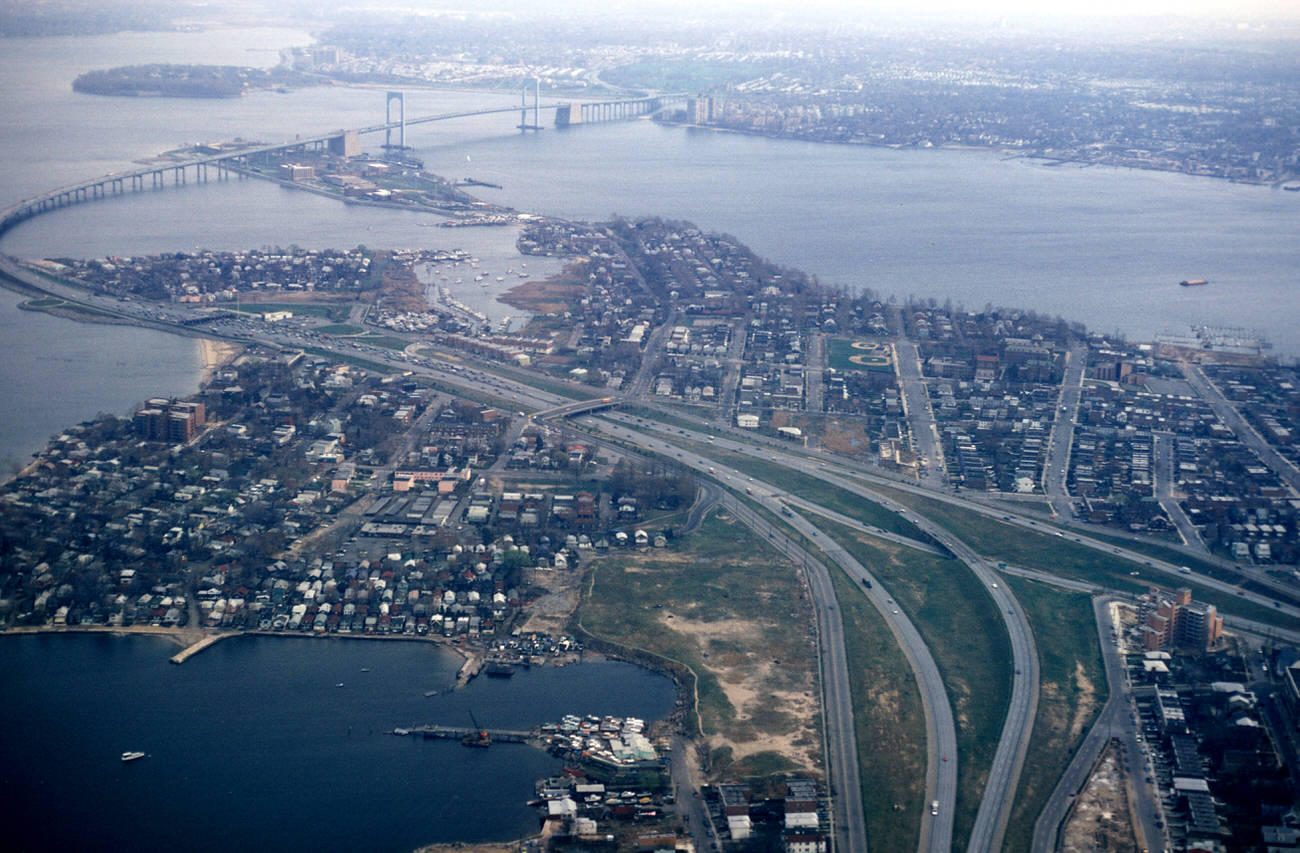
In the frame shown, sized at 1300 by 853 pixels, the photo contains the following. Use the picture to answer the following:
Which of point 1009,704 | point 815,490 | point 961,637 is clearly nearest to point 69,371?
point 815,490

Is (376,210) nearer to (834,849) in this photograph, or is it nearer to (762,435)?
(762,435)

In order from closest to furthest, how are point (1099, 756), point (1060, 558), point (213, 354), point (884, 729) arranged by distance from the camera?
1. point (1099, 756)
2. point (884, 729)
3. point (1060, 558)
4. point (213, 354)

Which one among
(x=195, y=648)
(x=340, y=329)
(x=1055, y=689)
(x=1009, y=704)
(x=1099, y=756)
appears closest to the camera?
(x=1099, y=756)

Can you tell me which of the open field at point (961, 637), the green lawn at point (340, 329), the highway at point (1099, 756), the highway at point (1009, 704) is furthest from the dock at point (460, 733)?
the green lawn at point (340, 329)

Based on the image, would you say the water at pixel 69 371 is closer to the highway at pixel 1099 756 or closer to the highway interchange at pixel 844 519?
the highway interchange at pixel 844 519

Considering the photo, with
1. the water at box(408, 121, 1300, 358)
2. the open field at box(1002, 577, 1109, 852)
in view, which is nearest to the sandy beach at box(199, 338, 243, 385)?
the water at box(408, 121, 1300, 358)

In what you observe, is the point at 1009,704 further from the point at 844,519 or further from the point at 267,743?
the point at 267,743

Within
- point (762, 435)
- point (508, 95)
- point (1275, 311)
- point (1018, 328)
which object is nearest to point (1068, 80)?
point (508, 95)
